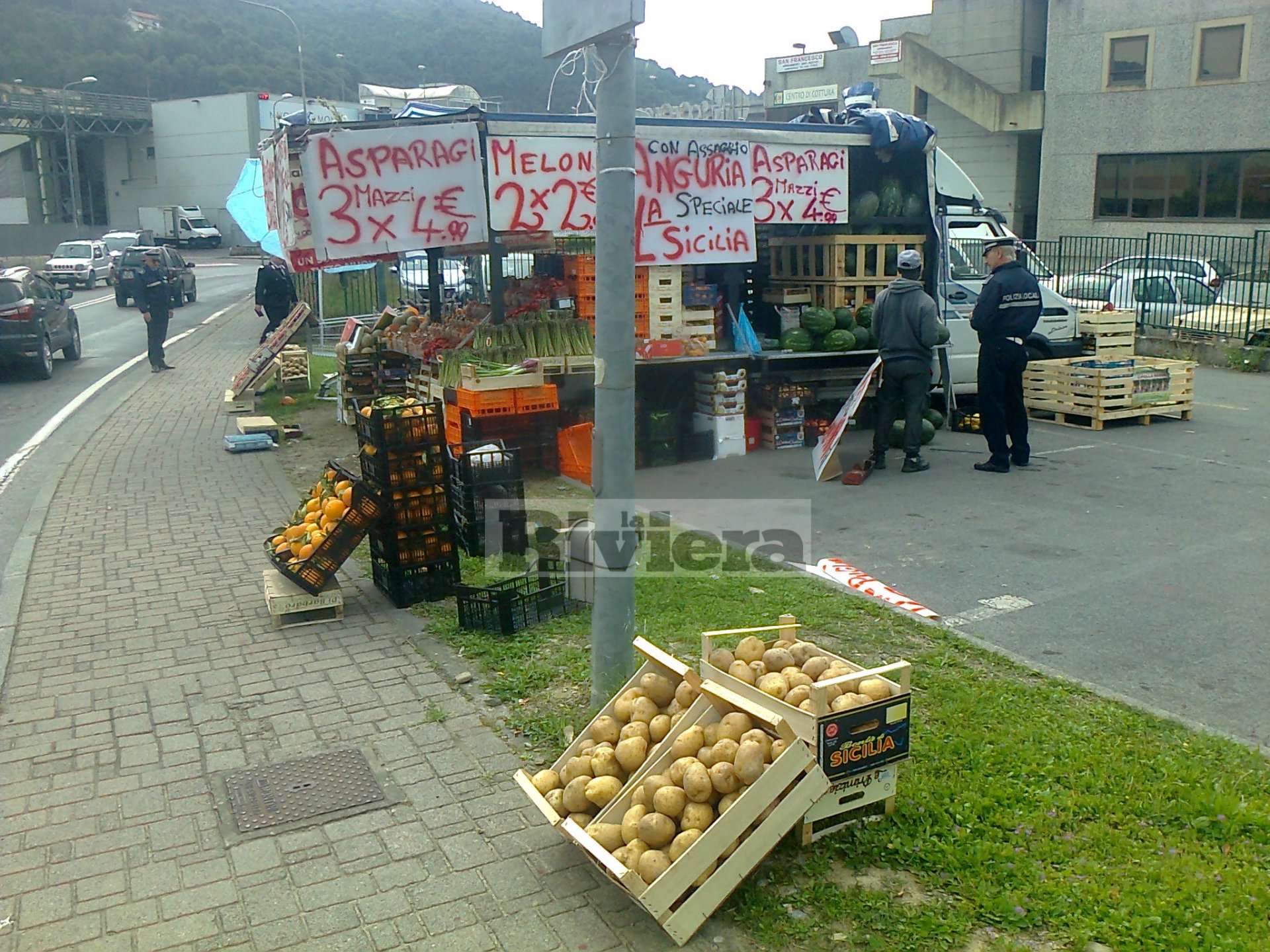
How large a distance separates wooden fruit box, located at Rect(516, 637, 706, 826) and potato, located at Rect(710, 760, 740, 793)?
0.35m

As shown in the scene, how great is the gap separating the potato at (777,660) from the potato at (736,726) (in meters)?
0.50

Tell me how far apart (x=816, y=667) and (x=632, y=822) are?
3.39ft

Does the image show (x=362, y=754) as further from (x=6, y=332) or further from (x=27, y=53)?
(x=27, y=53)

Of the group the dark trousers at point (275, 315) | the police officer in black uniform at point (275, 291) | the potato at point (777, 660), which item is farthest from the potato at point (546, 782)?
the dark trousers at point (275, 315)

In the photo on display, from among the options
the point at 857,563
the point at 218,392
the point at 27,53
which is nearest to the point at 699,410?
the point at 857,563

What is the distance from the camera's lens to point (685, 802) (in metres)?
3.73

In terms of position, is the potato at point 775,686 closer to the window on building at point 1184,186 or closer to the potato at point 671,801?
the potato at point 671,801

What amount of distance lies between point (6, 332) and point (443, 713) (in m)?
A: 15.9

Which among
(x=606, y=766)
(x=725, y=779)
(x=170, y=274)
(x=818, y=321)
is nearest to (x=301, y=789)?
(x=606, y=766)

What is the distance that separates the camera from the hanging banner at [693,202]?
10.1 metres

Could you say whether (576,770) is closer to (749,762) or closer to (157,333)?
(749,762)

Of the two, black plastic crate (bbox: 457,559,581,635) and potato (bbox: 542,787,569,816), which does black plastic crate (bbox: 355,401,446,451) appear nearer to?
black plastic crate (bbox: 457,559,581,635)

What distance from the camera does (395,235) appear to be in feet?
30.6

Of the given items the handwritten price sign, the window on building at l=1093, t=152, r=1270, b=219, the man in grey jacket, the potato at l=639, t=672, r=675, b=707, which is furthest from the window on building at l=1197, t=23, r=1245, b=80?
the potato at l=639, t=672, r=675, b=707
